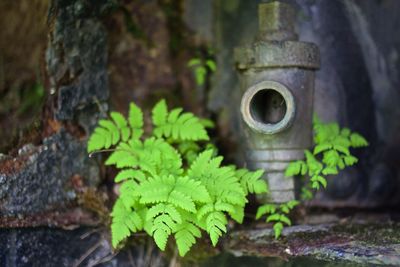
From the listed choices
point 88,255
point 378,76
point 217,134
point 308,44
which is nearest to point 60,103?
point 88,255

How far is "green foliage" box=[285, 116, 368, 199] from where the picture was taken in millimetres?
3541

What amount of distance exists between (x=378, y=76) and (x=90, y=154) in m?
2.47

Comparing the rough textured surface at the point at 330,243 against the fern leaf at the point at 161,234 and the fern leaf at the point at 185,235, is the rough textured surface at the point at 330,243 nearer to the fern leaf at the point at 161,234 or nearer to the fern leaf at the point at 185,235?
the fern leaf at the point at 185,235

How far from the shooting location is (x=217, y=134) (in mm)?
4508

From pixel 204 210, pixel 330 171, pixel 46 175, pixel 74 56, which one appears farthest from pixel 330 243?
pixel 74 56

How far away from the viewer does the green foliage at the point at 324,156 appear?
139 inches

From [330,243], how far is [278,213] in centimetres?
49

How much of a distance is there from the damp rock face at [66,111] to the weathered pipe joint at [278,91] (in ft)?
3.64

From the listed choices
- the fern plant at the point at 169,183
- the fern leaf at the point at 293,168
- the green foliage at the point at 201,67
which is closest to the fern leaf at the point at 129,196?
the fern plant at the point at 169,183

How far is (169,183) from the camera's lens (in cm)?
329

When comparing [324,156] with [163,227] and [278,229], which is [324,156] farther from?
[163,227]

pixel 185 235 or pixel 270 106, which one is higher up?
pixel 270 106

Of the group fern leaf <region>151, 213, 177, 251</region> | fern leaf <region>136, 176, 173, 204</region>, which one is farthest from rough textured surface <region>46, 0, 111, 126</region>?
fern leaf <region>151, 213, 177, 251</region>

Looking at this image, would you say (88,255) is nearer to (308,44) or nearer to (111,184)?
(111,184)
